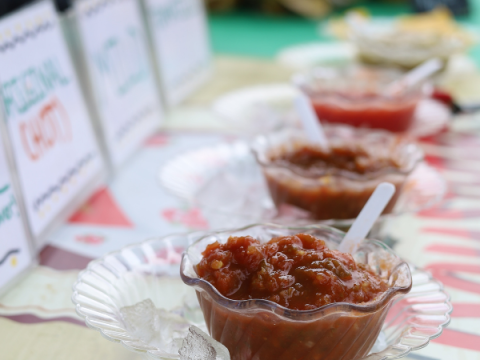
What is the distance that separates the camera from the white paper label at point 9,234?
1037 millimetres

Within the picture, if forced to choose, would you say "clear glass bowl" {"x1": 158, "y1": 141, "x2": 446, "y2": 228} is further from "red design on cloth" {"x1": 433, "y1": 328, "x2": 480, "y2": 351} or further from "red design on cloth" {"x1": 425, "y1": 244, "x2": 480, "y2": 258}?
"red design on cloth" {"x1": 433, "y1": 328, "x2": 480, "y2": 351}

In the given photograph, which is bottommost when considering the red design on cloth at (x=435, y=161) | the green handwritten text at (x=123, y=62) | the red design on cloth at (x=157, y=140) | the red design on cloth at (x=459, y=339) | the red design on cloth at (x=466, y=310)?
the red design on cloth at (x=435, y=161)

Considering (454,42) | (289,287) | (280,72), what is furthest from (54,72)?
(454,42)

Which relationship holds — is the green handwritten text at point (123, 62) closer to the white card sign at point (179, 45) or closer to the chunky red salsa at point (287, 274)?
the white card sign at point (179, 45)

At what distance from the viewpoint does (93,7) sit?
155 centimetres

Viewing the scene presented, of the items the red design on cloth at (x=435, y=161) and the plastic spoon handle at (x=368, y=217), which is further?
the red design on cloth at (x=435, y=161)

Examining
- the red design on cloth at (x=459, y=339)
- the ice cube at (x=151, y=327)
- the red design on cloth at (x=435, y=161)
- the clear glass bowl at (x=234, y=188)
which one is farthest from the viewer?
the red design on cloth at (x=435, y=161)

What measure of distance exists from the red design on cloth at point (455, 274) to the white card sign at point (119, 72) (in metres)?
0.93

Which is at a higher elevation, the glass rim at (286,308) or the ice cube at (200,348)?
the glass rim at (286,308)

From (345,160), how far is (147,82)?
889 mm

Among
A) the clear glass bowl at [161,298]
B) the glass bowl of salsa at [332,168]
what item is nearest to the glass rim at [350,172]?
the glass bowl of salsa at [332,168]

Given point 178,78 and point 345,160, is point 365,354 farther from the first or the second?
point 178,78

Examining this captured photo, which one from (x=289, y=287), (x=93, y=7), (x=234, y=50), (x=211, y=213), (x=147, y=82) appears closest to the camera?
(x=289, y=287)

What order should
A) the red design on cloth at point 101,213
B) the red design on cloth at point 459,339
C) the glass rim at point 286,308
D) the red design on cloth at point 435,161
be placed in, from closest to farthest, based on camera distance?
the glass rim at point 286,308 < the red design on cloth at point 459,339 < the red design on cloth at point 101,213 < the red design on cloth at point 435,161
